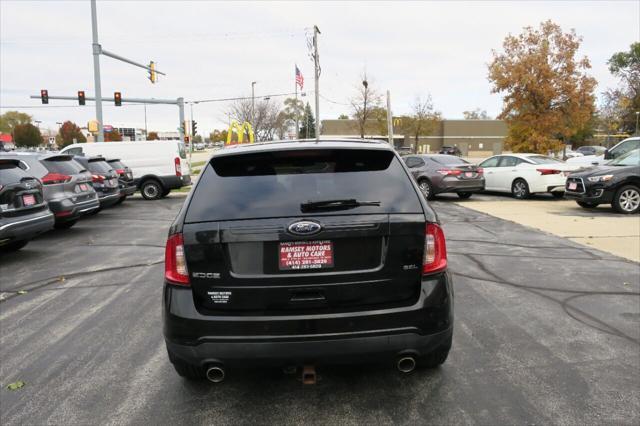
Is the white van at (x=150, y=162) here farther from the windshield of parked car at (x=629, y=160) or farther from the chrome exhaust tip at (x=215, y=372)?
the chrome exhaust tip at (x=215, y=372)

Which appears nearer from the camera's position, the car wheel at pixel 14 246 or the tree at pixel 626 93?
the car wheel at pixel 14 246

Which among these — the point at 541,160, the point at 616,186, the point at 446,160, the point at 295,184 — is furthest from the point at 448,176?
the point at 295,184

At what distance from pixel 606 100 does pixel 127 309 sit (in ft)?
222

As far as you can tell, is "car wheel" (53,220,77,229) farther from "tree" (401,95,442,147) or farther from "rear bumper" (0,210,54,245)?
"tree" (401,95,442,147)

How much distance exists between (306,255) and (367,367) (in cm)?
125

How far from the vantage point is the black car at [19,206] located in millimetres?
7121

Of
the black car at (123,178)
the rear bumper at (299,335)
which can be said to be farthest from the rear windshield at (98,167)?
the rear bumper at (299,335)

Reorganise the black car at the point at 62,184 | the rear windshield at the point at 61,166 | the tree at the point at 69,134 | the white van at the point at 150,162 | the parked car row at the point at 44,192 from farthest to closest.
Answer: the tree at the point at 69,134
the white van at the point at 150,162
the rear windshield at the point at 61,166
the black car at the point at 62,184
the parked car row at the point at 44,192

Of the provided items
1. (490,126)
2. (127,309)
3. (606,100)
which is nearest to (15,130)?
(490,126)

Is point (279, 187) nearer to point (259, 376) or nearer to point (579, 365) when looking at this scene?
point (259, 376)

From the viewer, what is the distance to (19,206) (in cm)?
742

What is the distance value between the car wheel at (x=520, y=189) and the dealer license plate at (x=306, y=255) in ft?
46.8

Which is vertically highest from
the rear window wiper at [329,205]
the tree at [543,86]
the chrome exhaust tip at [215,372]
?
the tree at [543,86]

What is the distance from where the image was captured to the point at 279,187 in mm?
2955
